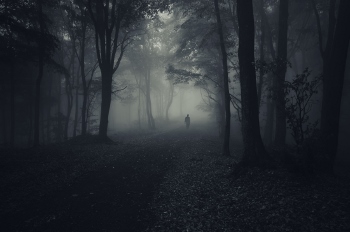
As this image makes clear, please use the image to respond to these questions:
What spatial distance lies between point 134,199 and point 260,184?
4.18 metres

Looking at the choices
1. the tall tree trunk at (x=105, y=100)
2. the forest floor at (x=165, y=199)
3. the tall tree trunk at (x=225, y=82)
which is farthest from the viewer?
the tall tree trunk at (x=105, y=100)

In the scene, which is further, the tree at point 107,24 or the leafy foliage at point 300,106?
the tree at point 107,24

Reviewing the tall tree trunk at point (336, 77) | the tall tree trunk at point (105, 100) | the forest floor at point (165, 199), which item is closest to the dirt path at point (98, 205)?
the forest floor at point (165, 199)

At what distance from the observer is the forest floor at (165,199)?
17.1ft

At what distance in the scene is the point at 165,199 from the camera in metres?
7.02

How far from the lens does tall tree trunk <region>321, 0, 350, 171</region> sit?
826 cm

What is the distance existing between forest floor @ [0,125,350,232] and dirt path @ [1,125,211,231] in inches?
0.9

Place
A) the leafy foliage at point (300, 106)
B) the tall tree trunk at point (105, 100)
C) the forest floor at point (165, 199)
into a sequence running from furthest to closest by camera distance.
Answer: the tall tree trunk at point (105, 100)
the leafy foliage at point (300, 106)
the forest floor at point (165, 199)

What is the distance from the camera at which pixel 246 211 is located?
18.8 feet

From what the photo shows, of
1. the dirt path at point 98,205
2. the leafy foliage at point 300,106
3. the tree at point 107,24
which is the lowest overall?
the dirt path at point 98,205

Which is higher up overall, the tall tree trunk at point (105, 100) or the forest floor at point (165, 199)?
the tall tree trunk at point (105, 100)

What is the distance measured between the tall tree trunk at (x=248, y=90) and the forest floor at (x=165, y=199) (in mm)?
978

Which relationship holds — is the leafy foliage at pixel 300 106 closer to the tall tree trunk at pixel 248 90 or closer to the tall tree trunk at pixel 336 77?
the tall tree trunk at pixel 336 77

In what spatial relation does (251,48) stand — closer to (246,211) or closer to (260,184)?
(260,184)
